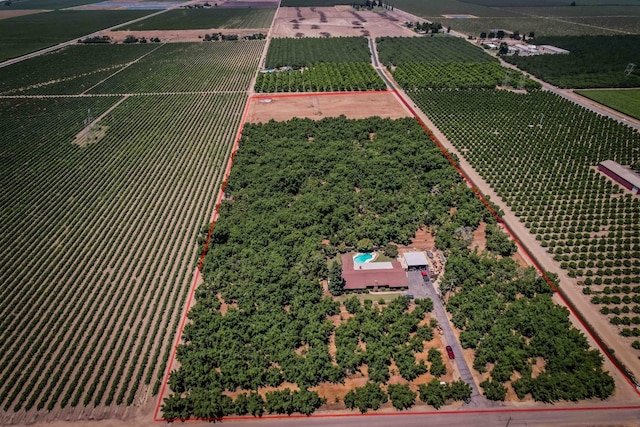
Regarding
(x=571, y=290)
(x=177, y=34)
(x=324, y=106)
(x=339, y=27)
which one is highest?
(x=339, y=27)

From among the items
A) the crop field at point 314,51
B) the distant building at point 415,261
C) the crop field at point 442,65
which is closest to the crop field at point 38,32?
the crop field at point 314,51

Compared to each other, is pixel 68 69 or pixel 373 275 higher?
pixel 68 69

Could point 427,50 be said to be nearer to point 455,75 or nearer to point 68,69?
point 455,75

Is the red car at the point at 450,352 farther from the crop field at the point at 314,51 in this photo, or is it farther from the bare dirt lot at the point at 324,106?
the crop field at the point at 314,51

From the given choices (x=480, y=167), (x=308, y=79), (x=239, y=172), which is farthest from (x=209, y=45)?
(x=480, y=167)

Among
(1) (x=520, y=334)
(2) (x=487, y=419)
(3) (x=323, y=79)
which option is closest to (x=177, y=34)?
(3) (x=323, y=79)

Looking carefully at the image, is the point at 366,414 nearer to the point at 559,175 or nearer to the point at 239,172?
the point at 239,172

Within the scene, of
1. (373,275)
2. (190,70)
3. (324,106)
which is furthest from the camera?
(190,70)
